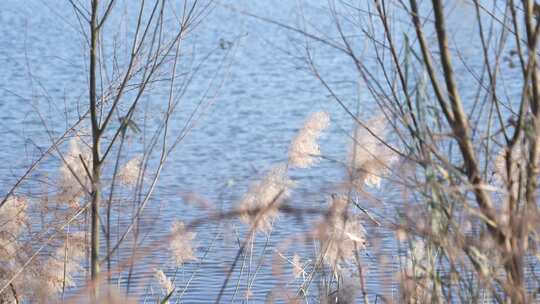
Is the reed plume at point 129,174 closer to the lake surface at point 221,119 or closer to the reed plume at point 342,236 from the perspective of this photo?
the lake surface at point 221,119

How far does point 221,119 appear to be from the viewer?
892 cm

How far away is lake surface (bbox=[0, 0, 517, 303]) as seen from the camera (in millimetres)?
4836

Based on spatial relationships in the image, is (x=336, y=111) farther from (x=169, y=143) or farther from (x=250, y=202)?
(x=250, y=202)

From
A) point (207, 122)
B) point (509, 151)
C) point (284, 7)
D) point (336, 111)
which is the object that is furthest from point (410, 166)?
point (284, 7)

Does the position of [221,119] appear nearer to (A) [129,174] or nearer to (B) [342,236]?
(A) [129,174]

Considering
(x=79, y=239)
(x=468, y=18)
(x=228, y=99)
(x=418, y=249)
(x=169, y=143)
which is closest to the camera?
(x=468, y=18)

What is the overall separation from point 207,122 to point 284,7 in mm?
3702

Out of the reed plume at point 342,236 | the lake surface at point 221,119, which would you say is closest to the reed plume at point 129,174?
the lake surface at point 221,119

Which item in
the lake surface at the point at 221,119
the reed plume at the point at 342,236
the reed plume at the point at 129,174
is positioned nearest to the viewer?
the reed plume at the point at 342,236

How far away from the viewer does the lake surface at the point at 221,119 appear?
484 cm

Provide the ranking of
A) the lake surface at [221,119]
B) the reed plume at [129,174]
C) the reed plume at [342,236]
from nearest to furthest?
the reed plume at [342,236], the reed plume at [129,174], the lake surface at [221,119]

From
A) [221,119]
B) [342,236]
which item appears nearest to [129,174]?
[342,236]

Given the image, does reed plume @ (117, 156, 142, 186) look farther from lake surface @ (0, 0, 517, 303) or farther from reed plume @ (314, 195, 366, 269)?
reed plume @ (314, 195, 366, 269)

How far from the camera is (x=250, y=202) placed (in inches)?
98.7
